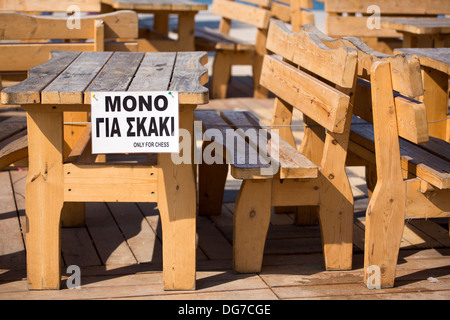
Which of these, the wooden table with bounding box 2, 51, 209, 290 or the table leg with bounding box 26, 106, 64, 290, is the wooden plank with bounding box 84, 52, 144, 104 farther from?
the table leg with bounding box 26, 106, 64, 290

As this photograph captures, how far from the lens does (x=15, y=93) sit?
9.18 ft

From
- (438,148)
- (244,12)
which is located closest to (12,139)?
(438,148)

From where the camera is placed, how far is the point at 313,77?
362 centimetres

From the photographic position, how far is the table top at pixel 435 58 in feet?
12.2

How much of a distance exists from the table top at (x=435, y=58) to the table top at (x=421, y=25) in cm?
112

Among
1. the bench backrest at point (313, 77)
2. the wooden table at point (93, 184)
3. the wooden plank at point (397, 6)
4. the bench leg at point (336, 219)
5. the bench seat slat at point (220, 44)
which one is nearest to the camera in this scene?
the wooden table at point (93, 184)

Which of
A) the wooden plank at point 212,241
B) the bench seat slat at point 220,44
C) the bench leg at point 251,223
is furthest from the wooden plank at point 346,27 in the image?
the bench leg at point 251,223

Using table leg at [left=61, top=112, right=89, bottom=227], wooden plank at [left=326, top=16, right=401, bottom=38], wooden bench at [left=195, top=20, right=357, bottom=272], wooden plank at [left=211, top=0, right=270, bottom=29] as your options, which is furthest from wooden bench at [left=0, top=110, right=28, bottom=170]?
wooden plank at [left=211, top=0, right=270, bottom=29]

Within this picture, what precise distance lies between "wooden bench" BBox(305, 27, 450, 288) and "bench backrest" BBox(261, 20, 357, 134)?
0.12 metres

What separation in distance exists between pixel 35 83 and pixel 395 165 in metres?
1.58

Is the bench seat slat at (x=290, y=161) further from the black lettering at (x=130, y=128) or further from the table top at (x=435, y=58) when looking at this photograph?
the table top at (x=435, y=58)

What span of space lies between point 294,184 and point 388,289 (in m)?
0.64

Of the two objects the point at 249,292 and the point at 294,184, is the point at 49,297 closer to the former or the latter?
the point at 249,292

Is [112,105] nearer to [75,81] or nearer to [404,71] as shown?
[75,81]
